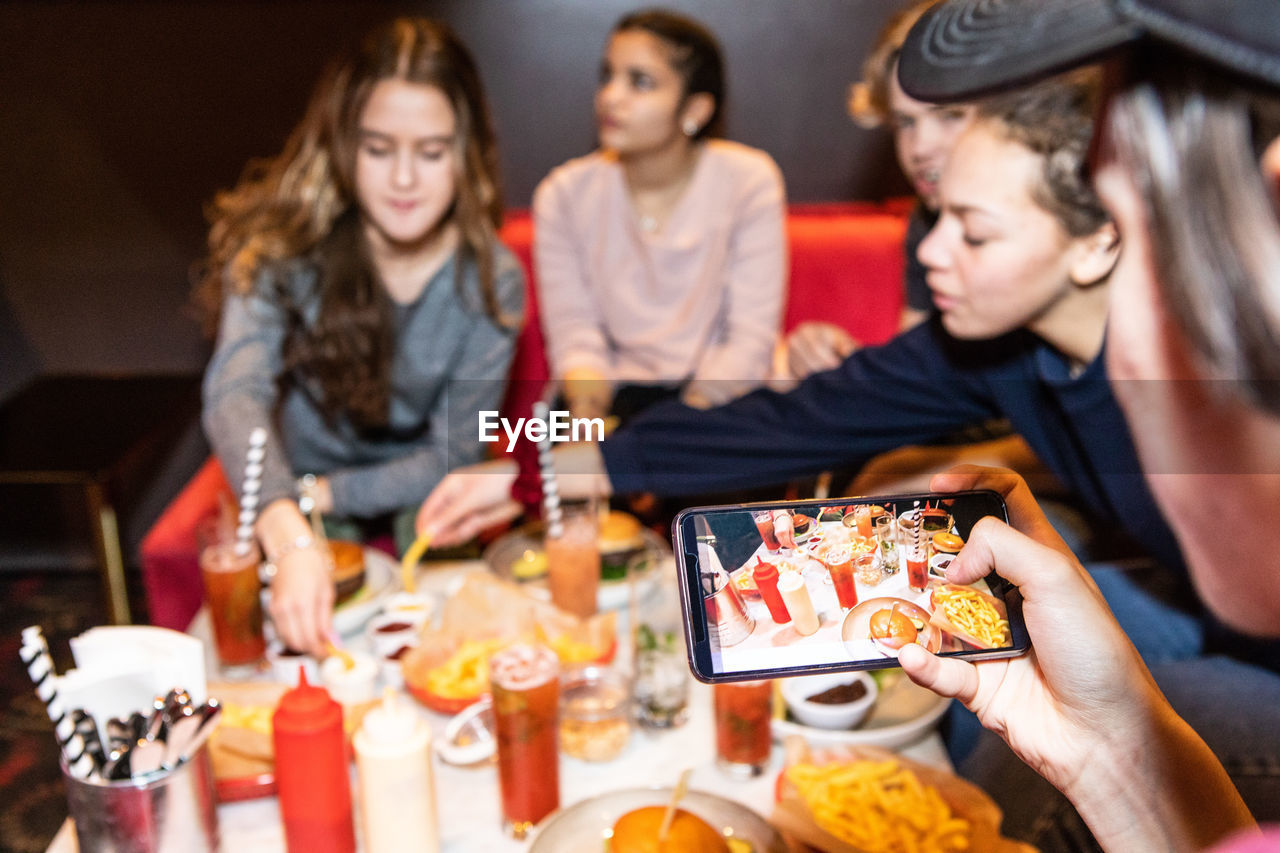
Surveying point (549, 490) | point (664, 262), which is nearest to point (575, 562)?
point (549, 490)

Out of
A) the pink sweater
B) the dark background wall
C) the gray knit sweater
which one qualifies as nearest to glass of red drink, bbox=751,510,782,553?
the gray knit sweater

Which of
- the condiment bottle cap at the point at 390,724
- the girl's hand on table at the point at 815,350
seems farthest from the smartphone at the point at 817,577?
the girl's hand on table at the point at 815,350

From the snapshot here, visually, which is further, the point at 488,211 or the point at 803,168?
the point at 803,168

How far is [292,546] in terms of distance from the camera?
136 centimetres

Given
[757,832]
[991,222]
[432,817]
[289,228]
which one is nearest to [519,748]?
[432,817]

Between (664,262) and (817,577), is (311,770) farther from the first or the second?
(664,262)

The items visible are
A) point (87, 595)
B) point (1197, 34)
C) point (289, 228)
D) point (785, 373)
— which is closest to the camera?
point (1197, 34)

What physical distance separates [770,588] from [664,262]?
1.90 m

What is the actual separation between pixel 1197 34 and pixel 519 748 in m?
0.83

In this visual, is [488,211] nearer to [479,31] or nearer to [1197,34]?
[479,31]

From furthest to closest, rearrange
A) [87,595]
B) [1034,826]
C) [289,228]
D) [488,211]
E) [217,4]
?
[87,595], [217,4], [488,211], [289,228], [1034,826]

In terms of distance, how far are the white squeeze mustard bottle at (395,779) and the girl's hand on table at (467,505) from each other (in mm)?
538

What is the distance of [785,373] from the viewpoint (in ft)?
7.40

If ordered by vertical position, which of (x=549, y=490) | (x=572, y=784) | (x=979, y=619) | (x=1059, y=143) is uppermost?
(x=1059, y=143)
